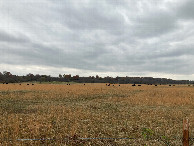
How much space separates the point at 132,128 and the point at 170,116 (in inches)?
198

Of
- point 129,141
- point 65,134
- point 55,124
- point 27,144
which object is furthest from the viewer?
point 55,124

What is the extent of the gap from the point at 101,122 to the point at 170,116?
19.7 ft

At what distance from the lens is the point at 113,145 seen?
22.7ft

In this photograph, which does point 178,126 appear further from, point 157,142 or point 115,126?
point 115,126

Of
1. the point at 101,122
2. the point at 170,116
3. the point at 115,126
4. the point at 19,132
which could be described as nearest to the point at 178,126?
the point at 170,116

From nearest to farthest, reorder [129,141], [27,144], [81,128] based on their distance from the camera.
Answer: [27,144]
[129,141]
[81,128]

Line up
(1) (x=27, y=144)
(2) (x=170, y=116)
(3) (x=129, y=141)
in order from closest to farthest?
(1) (x=27, y=144)
(3) (x=129, y=141)
(2) (x=170, y=116)

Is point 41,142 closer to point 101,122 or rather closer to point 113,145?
point 113,145

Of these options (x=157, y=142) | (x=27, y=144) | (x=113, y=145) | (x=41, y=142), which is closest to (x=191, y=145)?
(x=157, y=142)

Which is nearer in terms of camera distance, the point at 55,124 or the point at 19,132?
the point at 19,132

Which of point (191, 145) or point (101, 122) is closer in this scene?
point (191, 145)

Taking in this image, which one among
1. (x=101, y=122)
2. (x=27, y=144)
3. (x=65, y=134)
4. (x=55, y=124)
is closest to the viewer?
(x=27, y=144)

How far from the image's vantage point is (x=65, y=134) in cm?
797

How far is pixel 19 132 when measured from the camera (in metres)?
8.12
